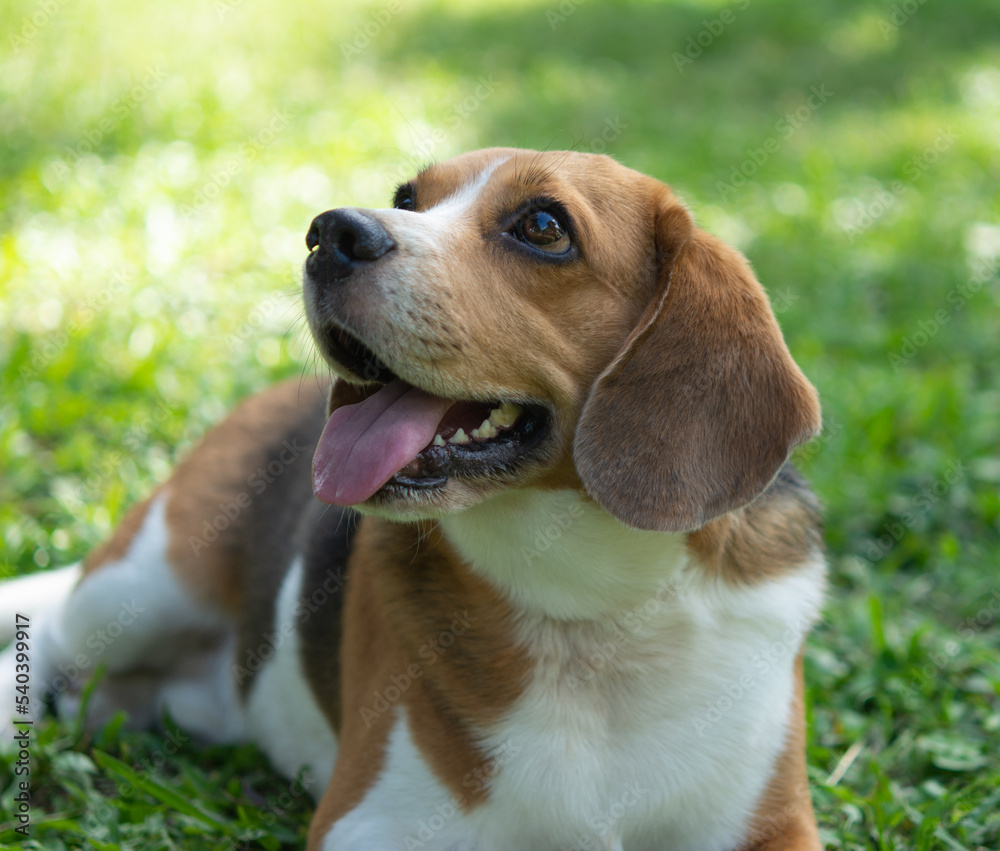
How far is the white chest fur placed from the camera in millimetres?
2750

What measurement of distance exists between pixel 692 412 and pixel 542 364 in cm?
40

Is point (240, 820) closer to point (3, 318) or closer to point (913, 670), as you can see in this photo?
point (913, 670)

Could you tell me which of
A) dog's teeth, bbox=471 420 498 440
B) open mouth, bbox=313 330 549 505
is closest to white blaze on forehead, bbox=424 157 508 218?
open mouth, bbox=313 330 549 505

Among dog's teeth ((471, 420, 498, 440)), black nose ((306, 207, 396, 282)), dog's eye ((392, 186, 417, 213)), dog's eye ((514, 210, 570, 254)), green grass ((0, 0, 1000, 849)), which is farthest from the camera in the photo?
green grass ((0, 0, 1000, 849))

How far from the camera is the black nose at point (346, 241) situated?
2547mm

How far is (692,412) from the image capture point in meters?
2.69

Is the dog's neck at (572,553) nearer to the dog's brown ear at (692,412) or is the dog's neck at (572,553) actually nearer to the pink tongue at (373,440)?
the dog's brown ear at (692,412)

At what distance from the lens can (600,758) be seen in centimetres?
277

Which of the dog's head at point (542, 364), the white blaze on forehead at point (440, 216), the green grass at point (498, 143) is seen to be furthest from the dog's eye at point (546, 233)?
the green grass at point (498, 143)

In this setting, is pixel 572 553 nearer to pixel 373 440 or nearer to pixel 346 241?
pixel 373 440

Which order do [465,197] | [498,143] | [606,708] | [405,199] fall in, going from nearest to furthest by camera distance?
1. [606,708]
2. [465,197]
3. [405,199]
4. [498,143]

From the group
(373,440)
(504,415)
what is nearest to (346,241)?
(373,440)

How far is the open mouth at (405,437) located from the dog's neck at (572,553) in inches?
7.1

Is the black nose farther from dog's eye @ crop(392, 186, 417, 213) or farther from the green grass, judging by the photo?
dog's eye @ crop(392, 186, 417, 213)
